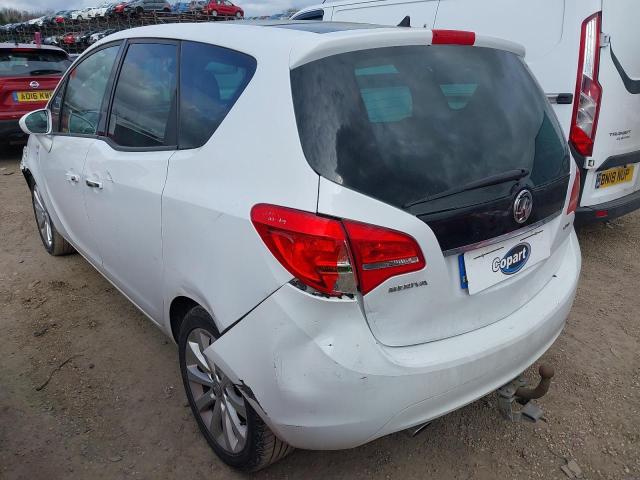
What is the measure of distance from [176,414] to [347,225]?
4.93 ft

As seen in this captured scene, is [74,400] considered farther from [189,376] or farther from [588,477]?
[588,477]

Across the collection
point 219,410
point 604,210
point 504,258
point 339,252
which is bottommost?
point 604,210

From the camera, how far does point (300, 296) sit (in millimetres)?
1528

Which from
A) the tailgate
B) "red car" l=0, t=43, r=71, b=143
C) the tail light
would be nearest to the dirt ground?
the tailgate

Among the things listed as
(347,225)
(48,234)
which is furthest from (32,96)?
(347,225)

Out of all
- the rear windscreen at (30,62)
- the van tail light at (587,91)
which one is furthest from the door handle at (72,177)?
the rear windscreen at (30,62)

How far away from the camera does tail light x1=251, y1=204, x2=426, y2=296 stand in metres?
1.49

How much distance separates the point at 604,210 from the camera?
3.74 m

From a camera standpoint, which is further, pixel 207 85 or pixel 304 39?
pixel 207 85

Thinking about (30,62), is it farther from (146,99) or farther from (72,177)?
(146,99)

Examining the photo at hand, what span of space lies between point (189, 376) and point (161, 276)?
0.45 metres

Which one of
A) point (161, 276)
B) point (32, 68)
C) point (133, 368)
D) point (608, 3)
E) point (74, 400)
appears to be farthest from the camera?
point (32, 68)

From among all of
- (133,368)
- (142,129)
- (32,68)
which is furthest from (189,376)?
(32,68)

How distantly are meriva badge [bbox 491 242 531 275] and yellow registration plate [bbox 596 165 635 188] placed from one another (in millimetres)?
2303
